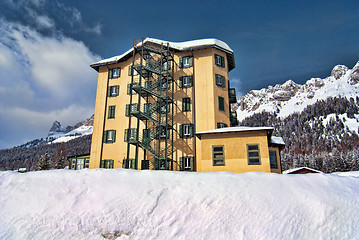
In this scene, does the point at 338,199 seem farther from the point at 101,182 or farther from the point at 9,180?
the point at 9,180

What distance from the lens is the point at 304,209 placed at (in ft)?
31.6

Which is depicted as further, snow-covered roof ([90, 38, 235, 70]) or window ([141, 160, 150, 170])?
snow-covered roof ([90, 38, 235, 70])

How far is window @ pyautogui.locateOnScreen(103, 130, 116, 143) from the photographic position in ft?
106

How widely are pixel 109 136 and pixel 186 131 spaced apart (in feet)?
34.9

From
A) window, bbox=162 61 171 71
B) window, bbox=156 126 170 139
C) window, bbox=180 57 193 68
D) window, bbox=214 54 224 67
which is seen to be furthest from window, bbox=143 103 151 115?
window, bbox=214 54 224 67

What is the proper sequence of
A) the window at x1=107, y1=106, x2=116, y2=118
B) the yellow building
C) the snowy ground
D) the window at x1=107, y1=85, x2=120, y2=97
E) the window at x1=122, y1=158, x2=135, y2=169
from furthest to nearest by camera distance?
the window at x1=107, y1=85, x2=120, y2=97
the window at x1=107, y1=106, x2=116, y2=118
the window at x1=122, y1=158, x2=135, y2=169
the yellow building
the snowy ground

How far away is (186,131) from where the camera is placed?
29609 mm

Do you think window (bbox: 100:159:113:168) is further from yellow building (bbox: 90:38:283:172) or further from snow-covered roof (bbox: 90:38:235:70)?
snow-covered roof (bbox: 90:38:235:70)

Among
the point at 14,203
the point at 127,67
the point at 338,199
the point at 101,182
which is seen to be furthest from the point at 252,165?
the point at 127,67

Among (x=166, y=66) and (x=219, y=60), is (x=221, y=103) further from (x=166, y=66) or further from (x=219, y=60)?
(x=166, y=66)

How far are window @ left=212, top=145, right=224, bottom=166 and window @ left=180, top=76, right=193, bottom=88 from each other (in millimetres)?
12251

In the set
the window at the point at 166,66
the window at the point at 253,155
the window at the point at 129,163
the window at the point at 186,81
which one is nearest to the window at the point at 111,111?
the window at the point at 129,163

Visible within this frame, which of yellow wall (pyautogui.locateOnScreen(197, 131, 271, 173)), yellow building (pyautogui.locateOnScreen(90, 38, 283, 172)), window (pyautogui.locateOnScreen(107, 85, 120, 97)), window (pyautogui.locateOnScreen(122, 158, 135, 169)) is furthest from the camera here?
window (pyautogui.locateOnScreen(107, 85, 120, 97))

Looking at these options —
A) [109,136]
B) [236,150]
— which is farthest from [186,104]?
[236,150]
